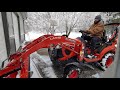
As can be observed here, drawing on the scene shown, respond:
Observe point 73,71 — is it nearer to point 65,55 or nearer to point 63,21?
point 65,55

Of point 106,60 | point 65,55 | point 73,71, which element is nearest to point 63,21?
point 106,60

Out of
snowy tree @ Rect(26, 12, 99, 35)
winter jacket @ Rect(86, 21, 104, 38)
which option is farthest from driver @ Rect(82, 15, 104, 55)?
snowy tree @ Rect(26, 12, 99, 35)

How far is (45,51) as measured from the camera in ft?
28.3

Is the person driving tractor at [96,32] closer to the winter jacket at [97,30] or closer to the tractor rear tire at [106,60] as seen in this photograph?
the winter jacket at [97,30]

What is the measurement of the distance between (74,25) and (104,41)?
15.0 m

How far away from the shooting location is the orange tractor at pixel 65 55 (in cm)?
381

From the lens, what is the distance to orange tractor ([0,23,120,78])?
3.81m

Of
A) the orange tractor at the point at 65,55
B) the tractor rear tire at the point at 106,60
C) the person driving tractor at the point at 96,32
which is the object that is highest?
the person driving tractor at the point at 96,32

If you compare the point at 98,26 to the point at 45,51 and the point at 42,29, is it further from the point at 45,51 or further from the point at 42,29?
the point at 42,29

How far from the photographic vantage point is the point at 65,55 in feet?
17.2

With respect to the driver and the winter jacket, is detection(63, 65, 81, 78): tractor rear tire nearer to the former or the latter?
the driver

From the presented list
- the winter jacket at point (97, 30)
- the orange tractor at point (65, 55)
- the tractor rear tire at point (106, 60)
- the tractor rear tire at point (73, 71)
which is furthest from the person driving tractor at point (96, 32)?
the tractor rear tire at point (73, 71)
